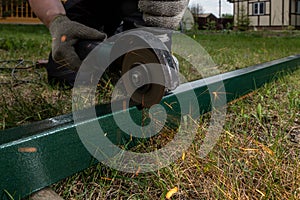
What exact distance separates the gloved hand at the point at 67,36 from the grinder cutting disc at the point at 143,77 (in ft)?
0.69

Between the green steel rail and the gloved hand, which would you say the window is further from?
the green steel rail

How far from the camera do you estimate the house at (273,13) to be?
1652 cm

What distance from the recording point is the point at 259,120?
3.98 ft

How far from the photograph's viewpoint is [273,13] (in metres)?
17.1

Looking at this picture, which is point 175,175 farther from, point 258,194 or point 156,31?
point 156,31

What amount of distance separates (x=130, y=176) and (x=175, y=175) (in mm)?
111

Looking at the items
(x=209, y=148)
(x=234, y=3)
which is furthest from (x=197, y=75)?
(x=234, y=3)

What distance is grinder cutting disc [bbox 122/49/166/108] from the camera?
35.3 inches

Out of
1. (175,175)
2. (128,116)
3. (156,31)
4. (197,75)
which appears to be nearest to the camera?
(175,175)

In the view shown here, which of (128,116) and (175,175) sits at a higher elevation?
(128,116)

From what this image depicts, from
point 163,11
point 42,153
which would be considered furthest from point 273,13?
point 42,153

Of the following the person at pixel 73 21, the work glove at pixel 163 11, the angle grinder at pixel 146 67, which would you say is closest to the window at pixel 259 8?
the person at pixel 73 21

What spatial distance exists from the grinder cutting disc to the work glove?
0.19 metres

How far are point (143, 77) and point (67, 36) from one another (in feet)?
1.10
